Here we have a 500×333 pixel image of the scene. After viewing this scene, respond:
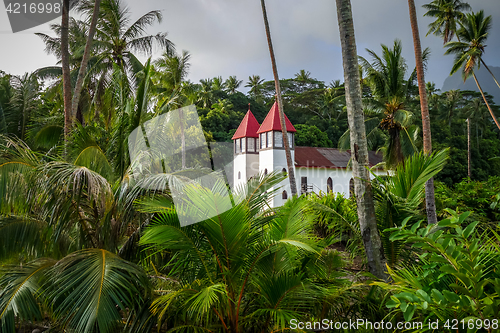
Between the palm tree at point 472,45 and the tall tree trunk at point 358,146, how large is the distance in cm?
2011

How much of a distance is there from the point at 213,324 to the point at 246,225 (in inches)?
49.2

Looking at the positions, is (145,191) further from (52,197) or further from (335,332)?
(335,332)

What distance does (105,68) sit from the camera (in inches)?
660

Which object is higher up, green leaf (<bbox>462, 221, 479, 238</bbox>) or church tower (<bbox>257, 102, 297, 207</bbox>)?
church tower (<bbox>257, 102, 297, 207</bbox>)

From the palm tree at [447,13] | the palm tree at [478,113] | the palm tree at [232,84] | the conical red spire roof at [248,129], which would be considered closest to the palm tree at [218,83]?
the palm tree at [232,84]

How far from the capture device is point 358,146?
4707mm

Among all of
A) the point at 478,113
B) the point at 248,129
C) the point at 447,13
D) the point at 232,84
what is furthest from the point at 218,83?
the point at 478,113

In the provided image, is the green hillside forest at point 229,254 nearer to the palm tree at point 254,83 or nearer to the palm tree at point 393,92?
the palm tree at point 393,92

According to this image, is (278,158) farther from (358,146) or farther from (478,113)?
(478,113)

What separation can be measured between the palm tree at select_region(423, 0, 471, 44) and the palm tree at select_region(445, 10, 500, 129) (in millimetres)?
3251

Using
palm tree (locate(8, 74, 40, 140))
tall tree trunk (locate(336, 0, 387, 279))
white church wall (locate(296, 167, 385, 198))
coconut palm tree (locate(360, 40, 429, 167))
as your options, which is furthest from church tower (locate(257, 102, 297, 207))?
tall tree trunk (locate(336, 0, 387, 279))

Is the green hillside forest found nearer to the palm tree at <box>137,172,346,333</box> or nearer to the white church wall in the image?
the palm tree at <box>137,172,346,333</box>

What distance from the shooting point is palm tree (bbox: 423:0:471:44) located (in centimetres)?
2430

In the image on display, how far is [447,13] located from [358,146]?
26948 mm
